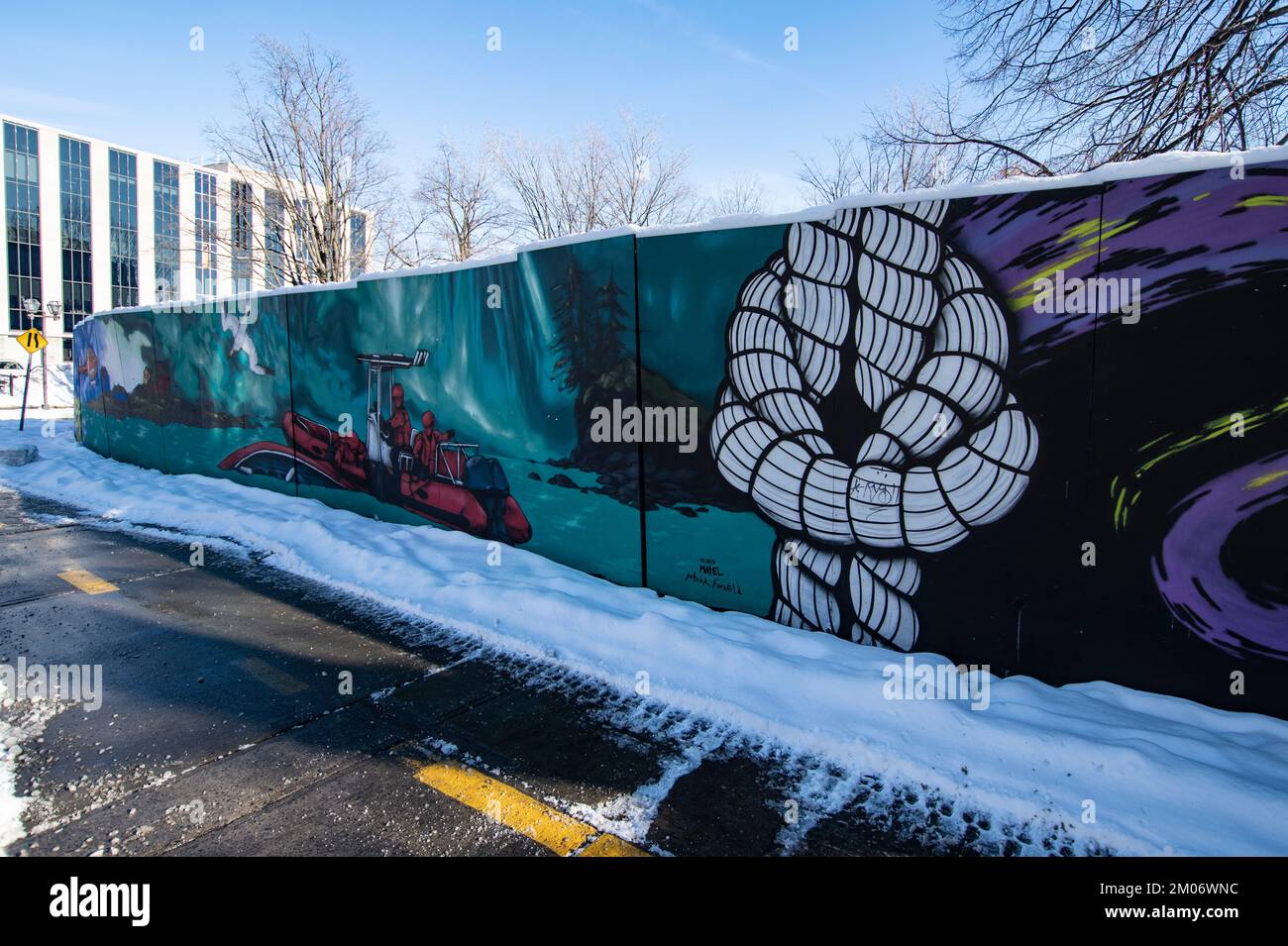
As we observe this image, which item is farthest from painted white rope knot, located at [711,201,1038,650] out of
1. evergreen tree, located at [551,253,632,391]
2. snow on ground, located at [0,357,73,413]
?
snow on ground, located at [0,357,73,413]

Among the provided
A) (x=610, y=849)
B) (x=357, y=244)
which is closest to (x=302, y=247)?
(x=357, y=244)

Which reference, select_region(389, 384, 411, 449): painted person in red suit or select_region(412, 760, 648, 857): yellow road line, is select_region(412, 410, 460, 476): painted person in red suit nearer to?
select_region(389, 384, 411, 449): painted person in red suit

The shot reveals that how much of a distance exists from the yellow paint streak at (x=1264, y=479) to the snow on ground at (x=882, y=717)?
1.12 meters

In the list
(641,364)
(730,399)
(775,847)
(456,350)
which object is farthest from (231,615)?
(775,847)

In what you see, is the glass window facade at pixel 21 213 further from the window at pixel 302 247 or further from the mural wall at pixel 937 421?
the mural wall at pixel 937 421

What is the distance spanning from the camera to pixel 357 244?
1148 inches

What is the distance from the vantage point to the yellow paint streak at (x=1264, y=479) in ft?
10.8

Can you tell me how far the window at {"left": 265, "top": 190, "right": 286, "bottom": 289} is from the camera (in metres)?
26.0

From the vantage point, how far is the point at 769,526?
190 inches

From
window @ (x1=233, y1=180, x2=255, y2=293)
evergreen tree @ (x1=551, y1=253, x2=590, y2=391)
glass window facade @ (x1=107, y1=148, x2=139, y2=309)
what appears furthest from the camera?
glass window facade @ (x1=107, y1=148, x2=139, y2=309)

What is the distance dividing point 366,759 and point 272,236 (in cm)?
2953

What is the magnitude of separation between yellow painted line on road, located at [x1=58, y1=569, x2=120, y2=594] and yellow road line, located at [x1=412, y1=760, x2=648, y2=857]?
4231 millimetres

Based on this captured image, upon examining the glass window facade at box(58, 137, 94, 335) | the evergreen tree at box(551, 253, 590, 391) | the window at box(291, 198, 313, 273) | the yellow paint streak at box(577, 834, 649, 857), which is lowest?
the yellow paint streak at box(577, 834, 649, 857)

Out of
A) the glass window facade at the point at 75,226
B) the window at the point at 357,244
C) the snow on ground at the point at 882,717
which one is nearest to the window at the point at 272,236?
the window at the point at 357,244
